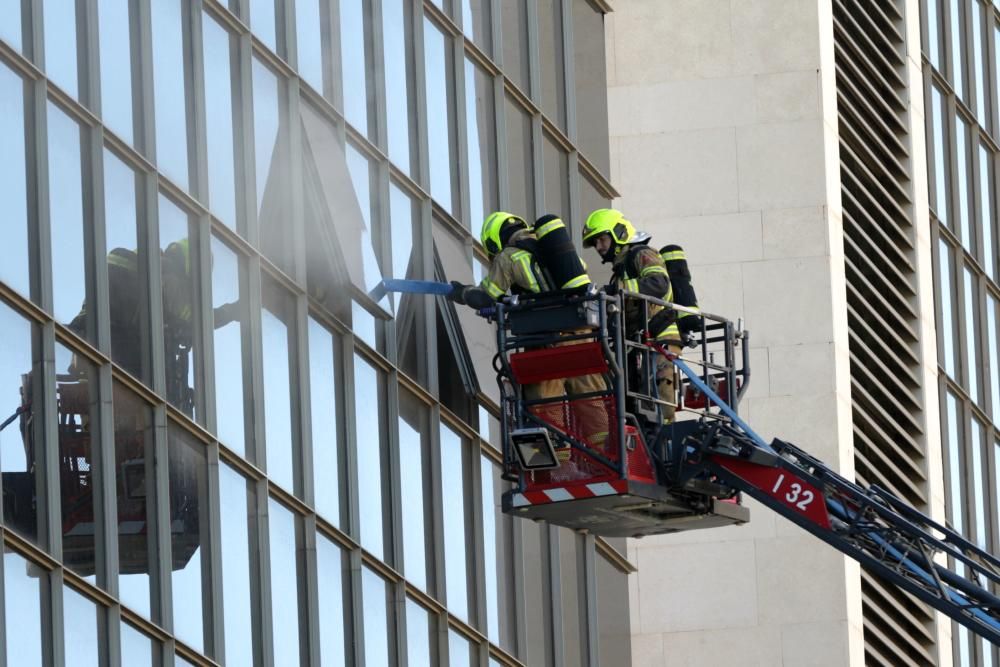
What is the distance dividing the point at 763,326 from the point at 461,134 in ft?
27.5

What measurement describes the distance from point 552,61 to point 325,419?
27.4 feet

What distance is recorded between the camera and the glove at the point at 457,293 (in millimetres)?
24859

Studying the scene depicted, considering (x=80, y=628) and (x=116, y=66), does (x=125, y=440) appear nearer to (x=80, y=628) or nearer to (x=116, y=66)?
(x=80, y=628)

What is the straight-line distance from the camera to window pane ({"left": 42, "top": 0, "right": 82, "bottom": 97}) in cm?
2105

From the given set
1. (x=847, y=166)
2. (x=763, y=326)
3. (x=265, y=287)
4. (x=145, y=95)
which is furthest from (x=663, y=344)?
(x=847, y=166)

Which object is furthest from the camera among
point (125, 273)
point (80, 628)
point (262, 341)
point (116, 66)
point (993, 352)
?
point (993, 352)

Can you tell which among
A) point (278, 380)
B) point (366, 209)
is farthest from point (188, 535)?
point (366, 209)

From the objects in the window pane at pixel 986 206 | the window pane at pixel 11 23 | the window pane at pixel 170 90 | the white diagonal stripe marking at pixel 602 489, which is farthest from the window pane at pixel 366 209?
the window pane at pixel 986 206

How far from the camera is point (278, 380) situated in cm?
2378

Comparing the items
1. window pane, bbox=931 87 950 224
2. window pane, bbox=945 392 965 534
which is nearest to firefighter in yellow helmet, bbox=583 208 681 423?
window pane, bbox=945 392 965 534

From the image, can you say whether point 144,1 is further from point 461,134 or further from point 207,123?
point 461,134

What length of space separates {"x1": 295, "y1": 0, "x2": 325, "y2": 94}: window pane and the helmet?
2.11m

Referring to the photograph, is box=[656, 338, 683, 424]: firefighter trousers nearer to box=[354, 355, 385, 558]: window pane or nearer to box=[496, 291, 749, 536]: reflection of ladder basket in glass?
box=[496, 291, 749, 536]: reflection of ladder basket in glass

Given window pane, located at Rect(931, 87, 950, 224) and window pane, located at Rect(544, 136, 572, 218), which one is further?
window pane, located at Rect(931, 87, 950, 224)
